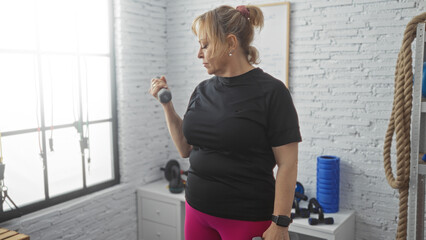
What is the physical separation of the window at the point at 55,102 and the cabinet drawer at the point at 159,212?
31 cm

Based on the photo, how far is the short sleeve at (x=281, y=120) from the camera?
124 cm

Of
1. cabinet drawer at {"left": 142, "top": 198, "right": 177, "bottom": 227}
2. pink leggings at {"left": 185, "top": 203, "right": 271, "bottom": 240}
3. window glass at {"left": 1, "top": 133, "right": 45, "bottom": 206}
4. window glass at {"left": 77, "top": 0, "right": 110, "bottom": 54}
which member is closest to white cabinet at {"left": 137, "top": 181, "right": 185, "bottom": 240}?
cabinet drawer at {"left": 142, "top": 198, "right": 177, "bottom": 227}

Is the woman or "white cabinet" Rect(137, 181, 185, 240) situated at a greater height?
the woman

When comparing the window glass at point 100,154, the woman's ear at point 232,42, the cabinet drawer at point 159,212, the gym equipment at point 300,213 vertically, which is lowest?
the cabinet drawer at point 159,212

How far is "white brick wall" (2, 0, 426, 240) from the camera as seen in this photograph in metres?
2.30

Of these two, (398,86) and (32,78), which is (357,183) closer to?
(398,86)

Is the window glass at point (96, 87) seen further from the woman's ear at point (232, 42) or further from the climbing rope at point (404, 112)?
the climbing rope at point (404, 112)

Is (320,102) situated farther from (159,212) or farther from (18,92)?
(18,92)

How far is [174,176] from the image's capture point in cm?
302

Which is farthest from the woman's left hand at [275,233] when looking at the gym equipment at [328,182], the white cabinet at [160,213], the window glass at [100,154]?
the window glass at [100,154]

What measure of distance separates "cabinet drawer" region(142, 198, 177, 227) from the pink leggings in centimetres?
138

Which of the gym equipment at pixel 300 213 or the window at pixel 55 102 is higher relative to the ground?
the window at pixel 55 102

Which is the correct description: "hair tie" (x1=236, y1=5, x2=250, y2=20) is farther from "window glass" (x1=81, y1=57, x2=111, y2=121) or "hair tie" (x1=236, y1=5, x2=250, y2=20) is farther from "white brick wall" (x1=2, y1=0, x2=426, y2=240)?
"window glass" (x1=81, y1=57, x2=111, y2=121)

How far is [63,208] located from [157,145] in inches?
37.6
